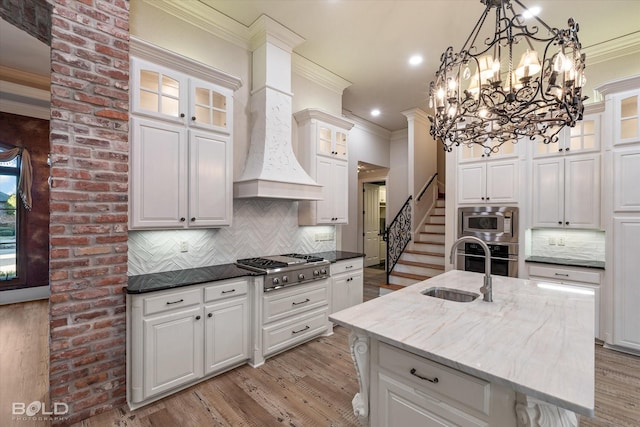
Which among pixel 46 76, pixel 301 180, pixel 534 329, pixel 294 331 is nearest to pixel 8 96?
pixel 46 76

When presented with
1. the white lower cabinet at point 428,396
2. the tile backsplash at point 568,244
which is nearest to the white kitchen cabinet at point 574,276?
the tile backsplash at point 568,244

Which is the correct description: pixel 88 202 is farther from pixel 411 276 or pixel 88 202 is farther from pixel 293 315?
pixel 411 276

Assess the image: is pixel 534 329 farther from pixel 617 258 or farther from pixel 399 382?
pixel 617 258

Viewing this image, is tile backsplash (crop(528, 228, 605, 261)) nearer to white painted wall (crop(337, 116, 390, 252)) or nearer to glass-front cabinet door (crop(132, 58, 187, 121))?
white painted wall (crop(337, 116, 390, 252))

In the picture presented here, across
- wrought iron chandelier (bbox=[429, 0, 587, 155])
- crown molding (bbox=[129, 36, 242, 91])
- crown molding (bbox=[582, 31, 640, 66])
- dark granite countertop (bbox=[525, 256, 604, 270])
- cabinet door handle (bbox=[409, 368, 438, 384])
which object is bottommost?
cabinet door handle (bbox=[409, 368, 438, 384])

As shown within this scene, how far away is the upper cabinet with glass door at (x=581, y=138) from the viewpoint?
3395mm

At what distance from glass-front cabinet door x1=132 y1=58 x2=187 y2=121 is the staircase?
4253 millimetres

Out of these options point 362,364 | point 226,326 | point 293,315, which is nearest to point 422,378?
point 362,364

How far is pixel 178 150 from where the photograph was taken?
2.62 m

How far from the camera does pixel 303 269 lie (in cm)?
324

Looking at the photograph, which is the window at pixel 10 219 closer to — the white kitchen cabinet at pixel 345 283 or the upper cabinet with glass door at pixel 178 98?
the upper cabinet with glass door at pixel 178 98

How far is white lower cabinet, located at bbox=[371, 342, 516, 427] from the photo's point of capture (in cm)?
117

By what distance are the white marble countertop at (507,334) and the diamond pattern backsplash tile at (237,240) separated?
1949mm

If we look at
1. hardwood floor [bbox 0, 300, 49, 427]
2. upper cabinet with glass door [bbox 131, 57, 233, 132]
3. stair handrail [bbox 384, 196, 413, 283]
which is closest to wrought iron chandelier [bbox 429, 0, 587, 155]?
upper cabinet with glass door [bbox 131, 57, 233, 132]
